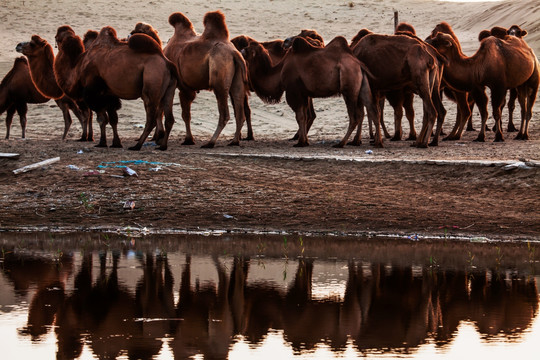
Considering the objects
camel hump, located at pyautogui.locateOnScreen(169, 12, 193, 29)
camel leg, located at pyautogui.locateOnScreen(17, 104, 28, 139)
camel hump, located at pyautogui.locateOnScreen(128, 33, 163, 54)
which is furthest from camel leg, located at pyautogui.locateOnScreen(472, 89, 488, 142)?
camel leg, located at pyautogui.locateOnScreen(17, 104, 28, 139)

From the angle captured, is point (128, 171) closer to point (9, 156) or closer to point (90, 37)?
point (9, 156)

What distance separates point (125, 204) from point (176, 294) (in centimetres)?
422

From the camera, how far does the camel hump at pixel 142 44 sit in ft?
48.4

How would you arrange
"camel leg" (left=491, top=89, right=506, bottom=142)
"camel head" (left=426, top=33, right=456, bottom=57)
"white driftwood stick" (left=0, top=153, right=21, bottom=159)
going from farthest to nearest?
"camel leg" (left=491, top=89, right=506, bottom=142)
"camel head" (left=426, top=33, right=456, bottom=57)
"white driftwood stick" (left=0, top=153, right=21, bottom=159)

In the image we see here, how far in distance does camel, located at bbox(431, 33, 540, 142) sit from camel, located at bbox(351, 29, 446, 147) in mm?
536

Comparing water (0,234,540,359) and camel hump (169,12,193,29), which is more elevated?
camel hump (169,12,193,29)

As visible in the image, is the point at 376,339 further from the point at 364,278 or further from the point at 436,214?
the point at 436,214

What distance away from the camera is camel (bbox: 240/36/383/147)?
16.0 metres

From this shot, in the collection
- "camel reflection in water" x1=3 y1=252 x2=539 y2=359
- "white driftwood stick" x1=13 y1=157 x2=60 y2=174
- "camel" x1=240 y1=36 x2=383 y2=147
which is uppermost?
"camel" x1=240 y1=36 x2=383 y2=147

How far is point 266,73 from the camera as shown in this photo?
1719cm

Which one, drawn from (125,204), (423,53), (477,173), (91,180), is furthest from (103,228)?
(423,53)

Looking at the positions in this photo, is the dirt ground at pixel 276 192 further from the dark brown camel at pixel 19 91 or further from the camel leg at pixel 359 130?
the dark brown camel at pixel 19 91

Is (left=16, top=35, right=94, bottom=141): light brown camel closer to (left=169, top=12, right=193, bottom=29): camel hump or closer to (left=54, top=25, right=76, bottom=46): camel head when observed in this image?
(left=54, top=25, right=76, bottom=46): camel head

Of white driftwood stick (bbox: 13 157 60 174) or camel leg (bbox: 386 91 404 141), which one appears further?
camel leg (bbox: 386 91 404 141)
